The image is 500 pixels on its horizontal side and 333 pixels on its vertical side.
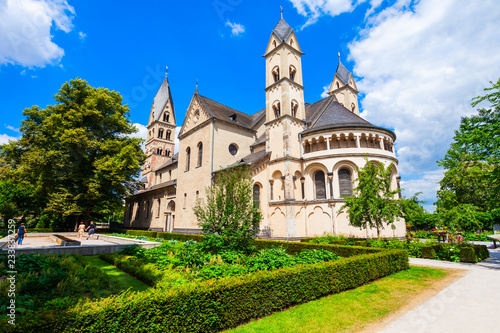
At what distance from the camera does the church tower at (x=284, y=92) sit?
81.2 ft

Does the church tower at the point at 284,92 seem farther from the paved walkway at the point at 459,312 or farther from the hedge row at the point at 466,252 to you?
the paved walkway at the point at 459,312

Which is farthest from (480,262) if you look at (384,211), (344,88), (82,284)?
(344,88)

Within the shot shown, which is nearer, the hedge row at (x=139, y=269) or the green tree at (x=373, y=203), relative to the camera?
the hedge row at (x=139, y=269)

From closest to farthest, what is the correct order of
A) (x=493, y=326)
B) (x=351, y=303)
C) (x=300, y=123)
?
1. (x=493, y=326)
2. (x=351, y=303)
3. (x=300, y=123)

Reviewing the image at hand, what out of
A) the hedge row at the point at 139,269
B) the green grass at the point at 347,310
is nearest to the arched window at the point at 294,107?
the green grass at the point at 347,310

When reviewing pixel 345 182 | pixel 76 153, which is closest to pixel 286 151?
pixel 345 182

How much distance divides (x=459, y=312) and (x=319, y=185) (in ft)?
57.5

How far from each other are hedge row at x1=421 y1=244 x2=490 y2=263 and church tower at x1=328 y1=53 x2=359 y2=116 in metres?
24.4

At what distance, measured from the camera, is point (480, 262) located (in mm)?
13281

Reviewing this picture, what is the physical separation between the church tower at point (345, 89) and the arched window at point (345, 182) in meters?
15.9

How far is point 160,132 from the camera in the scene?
54250 millimetres

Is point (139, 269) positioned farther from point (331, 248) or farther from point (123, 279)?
point (331, 248)

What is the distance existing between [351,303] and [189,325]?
4.78 meters

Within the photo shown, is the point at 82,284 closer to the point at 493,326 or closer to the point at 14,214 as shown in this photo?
the point at 493,326
